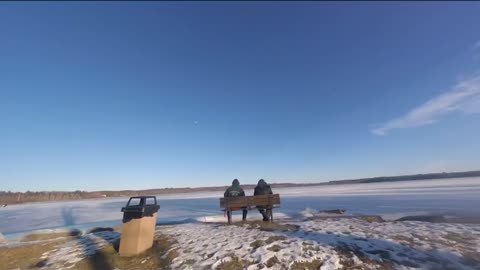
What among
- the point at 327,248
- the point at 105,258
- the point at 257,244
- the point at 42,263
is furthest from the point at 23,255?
the point at 327,248

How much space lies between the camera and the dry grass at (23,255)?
8.60m

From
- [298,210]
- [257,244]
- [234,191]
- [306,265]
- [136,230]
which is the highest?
[234,191]

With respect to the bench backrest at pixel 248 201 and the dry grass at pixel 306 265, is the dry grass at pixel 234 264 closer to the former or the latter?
the dry grass at pixel 306 265

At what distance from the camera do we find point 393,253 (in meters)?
7.27

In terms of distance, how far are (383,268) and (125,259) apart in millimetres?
6646

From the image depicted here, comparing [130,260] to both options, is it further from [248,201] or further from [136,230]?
[248,201]

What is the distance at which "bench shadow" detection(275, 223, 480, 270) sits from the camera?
665cm

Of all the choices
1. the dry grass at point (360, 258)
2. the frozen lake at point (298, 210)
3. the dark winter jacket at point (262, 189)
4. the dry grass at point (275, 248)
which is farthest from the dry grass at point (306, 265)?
the frozen lake at point (298, 210)

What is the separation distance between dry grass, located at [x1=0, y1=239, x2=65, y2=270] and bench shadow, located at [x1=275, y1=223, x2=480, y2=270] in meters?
8.27

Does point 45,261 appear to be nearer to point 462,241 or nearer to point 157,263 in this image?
point 157,263

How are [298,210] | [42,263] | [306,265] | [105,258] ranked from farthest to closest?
[298,210] → [42,263] → [105,258] → [306,265]

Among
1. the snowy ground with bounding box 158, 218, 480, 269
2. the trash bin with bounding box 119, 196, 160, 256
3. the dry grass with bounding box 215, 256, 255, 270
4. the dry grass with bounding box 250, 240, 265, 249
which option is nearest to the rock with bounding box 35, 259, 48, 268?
the trash bin with bounding box 119, 196, 160, 256

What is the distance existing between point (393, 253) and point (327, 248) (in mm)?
1570

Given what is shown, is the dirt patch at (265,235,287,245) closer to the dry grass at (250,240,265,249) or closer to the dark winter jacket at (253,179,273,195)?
the dry grass at (250,240,265,249)
